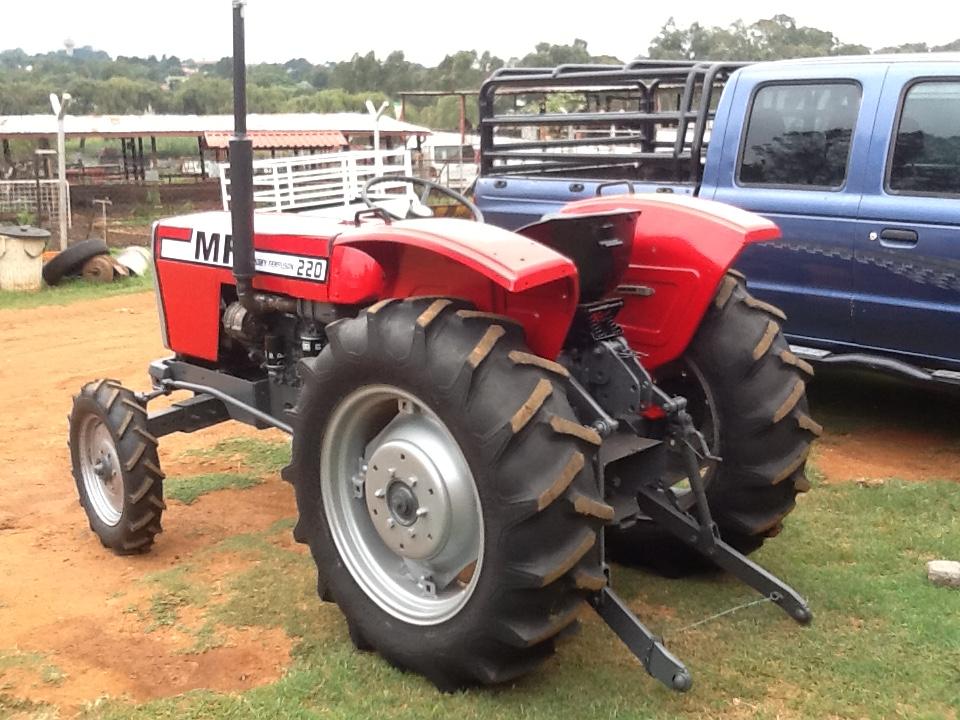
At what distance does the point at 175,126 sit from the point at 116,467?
30.4 metres

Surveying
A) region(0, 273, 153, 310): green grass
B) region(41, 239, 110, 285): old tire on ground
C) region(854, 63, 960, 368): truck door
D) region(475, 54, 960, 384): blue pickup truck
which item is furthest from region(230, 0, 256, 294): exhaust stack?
region(41, 239, 110, 285): old tire on ground

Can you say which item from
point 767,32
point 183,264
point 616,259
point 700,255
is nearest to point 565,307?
point 616,259

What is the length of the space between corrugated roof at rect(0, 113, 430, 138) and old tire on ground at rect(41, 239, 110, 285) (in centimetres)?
1741

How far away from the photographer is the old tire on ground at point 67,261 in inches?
467

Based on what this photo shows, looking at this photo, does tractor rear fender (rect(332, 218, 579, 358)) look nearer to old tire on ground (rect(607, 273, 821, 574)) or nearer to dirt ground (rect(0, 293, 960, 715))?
old tire on ground (rect(607, 273, 821, 574))

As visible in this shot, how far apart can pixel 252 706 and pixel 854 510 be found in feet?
9.28

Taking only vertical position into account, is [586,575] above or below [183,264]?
below

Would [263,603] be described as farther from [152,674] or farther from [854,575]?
[854,575]

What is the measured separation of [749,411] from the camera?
341 cm

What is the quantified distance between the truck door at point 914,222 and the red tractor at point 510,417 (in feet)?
5.82

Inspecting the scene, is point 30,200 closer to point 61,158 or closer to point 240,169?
point 61,158

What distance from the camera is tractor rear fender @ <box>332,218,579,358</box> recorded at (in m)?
2.71

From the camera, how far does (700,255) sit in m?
3.35

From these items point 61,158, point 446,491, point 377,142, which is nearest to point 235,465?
point 446,491
